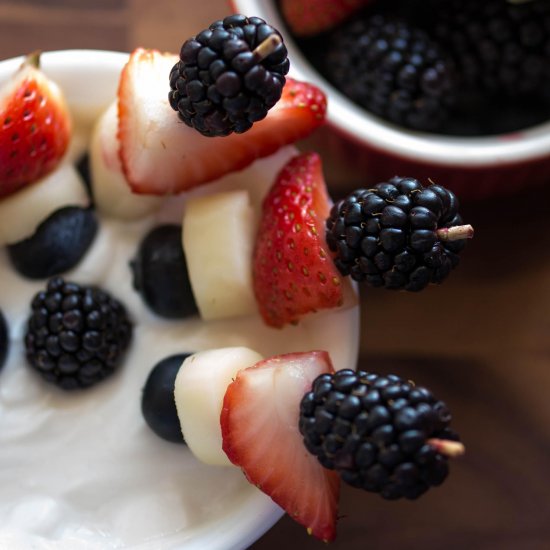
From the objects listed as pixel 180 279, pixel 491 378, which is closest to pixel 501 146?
pixel 491 378

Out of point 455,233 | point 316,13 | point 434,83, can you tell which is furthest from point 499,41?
point 455,233

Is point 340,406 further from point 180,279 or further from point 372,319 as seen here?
point 372,319

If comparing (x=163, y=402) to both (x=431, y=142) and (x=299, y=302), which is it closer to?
(x=299, y=302)

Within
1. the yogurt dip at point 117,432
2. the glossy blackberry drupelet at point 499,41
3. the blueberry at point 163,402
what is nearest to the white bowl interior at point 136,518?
the yogurt dip at point 117,432

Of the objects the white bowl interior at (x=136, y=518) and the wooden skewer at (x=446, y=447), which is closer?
the wooden skewer at (x=446, y=447)

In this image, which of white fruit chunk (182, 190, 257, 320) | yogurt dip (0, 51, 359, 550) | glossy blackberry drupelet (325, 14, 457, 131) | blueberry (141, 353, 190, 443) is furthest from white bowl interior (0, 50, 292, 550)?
glossy blackberry drupelet (325, 14, 457, 131)

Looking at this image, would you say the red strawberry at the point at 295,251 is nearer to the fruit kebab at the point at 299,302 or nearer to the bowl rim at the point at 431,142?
the fruit kebab at the point at 299,302
